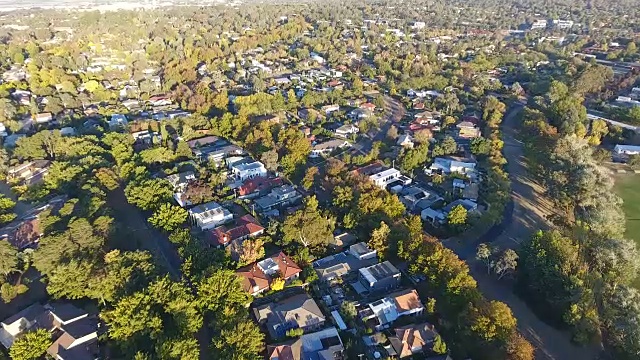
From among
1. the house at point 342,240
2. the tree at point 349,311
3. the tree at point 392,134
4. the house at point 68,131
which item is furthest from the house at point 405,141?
the house at point 68,131

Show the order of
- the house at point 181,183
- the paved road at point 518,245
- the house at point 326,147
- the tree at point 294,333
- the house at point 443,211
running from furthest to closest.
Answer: the house at point 326,147
the house at point 181,183
the house at point 443,211
the paved road at point 518,245
the tree at point 294,333

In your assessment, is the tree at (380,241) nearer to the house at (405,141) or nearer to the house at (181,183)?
the house at (181,183)

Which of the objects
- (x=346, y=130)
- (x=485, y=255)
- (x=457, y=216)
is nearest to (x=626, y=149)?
(x=457, y=216)

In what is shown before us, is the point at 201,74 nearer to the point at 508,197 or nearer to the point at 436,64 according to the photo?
the point at 436,64

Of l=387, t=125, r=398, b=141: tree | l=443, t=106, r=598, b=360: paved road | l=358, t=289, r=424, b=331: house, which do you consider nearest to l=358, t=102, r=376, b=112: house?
l=387, t=125, r=398, b=141: tree

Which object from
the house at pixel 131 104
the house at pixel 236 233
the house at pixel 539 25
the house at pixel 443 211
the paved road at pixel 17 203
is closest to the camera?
the house at pixel 236 233

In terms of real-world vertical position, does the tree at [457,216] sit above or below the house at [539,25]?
above

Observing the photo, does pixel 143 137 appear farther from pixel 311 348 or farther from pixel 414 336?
pixel 414 336
